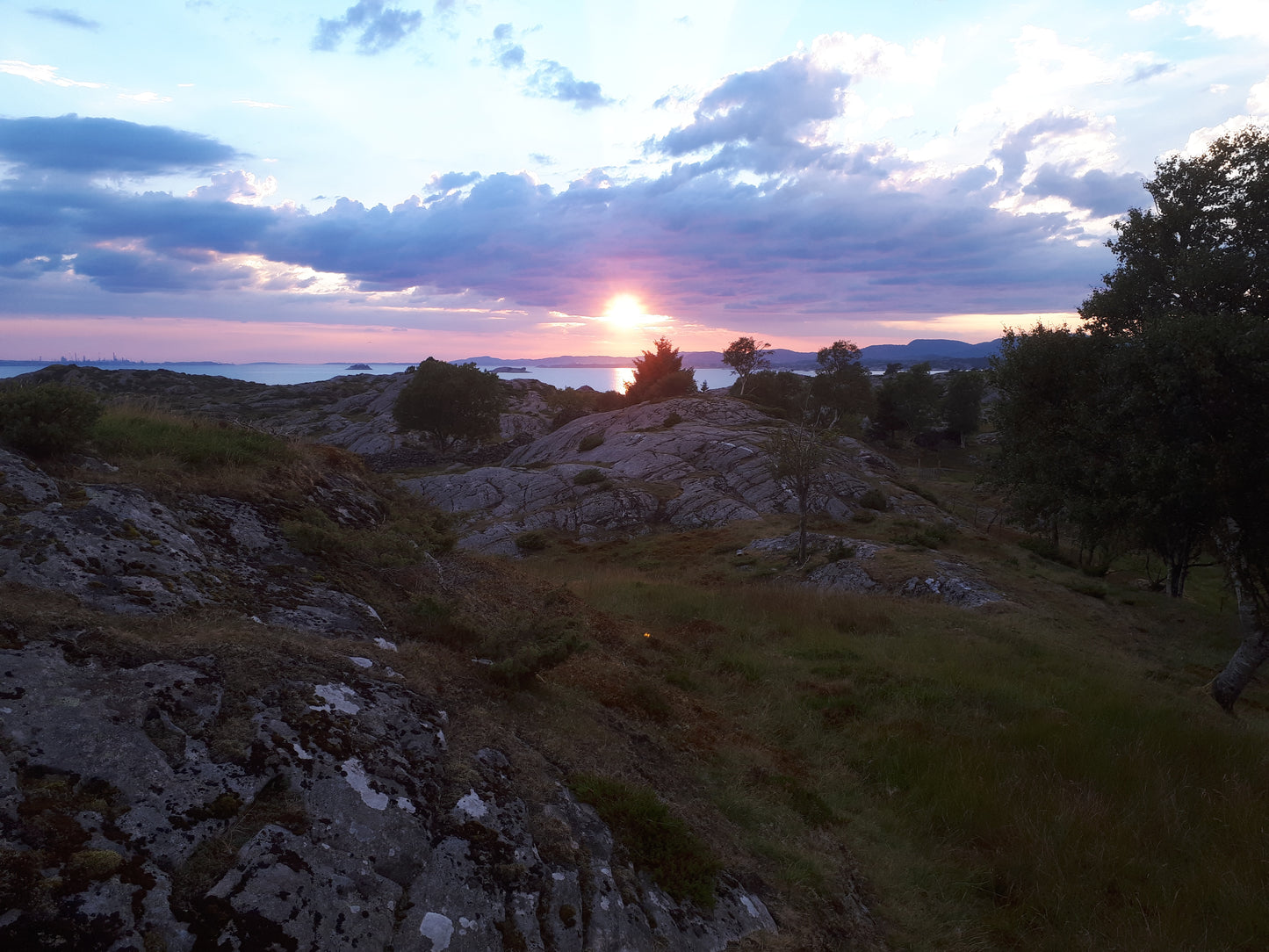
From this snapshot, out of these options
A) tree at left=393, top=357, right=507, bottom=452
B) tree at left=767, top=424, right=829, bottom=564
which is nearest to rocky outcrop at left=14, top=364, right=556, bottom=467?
tree at left=393, top=357, right=507, bottom=452

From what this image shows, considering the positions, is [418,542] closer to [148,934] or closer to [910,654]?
[148,934]

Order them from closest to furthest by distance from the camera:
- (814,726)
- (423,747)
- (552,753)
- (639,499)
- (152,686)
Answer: (152,686), (423,747), (552,753), (814,726), (639,499)

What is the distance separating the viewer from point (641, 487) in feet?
143

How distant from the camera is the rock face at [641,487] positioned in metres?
39.2

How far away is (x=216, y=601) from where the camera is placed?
20.1 feet

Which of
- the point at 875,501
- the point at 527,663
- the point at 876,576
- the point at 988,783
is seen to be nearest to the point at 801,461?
the point at 876,576

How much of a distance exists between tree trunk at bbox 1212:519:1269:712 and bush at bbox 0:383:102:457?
2084cm

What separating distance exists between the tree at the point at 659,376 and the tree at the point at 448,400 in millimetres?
21568

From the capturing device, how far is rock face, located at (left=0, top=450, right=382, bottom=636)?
5.44 meters

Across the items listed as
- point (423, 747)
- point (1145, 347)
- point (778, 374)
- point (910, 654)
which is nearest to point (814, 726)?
point (910, 654)

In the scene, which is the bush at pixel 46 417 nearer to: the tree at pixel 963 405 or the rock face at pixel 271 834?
the rock face at pixel 271 834

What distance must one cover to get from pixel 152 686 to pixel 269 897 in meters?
1.79

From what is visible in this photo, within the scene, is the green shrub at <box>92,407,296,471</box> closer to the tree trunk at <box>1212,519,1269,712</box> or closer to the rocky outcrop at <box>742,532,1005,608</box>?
the rocky outcrop at <box>742,532,1005,608</box>

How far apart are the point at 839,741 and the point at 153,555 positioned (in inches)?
365
